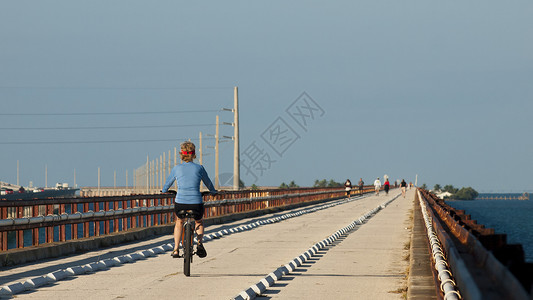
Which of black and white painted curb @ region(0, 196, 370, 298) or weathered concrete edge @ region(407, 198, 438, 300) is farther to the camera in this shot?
black and white painted curb @ region(0, 196, 370, 298)

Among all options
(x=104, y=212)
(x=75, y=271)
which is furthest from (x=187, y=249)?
(x=104, y=212)

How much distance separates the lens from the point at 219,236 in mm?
22516

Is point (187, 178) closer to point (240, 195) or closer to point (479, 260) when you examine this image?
point (479, 260)

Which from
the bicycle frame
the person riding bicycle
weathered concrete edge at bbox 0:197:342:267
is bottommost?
weathered concrete edge at bbox 0:197:342:267

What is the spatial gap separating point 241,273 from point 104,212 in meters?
6.98

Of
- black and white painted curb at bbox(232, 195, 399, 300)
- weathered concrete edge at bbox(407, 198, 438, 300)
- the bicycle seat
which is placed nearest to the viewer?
weathered concrete edge at bbox(407, 198, 438, 300)

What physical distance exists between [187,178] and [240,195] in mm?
23197

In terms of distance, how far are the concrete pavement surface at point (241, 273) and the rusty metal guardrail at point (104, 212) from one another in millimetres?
849

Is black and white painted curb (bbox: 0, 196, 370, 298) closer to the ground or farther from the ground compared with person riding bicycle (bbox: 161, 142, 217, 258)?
closer to the ground

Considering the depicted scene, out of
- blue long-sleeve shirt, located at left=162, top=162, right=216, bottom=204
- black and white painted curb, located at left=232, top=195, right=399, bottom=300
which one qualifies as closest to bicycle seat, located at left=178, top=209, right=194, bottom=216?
blue long-sleeve shirt, located at left=162, top=162, right=216, bottom=204

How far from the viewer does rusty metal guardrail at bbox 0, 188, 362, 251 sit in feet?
51.2

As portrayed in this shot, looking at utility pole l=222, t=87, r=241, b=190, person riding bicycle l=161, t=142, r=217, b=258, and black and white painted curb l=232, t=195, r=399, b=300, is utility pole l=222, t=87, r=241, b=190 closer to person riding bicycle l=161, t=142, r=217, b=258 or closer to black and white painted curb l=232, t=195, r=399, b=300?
black and white painted curb l=232, t=195, r=399, b=300

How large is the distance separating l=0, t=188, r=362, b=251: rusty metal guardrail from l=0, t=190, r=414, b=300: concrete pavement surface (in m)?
0.85

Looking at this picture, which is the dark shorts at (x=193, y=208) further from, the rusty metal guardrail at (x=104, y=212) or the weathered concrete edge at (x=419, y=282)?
the rusty metal guardrail at (x=104, y=212)
